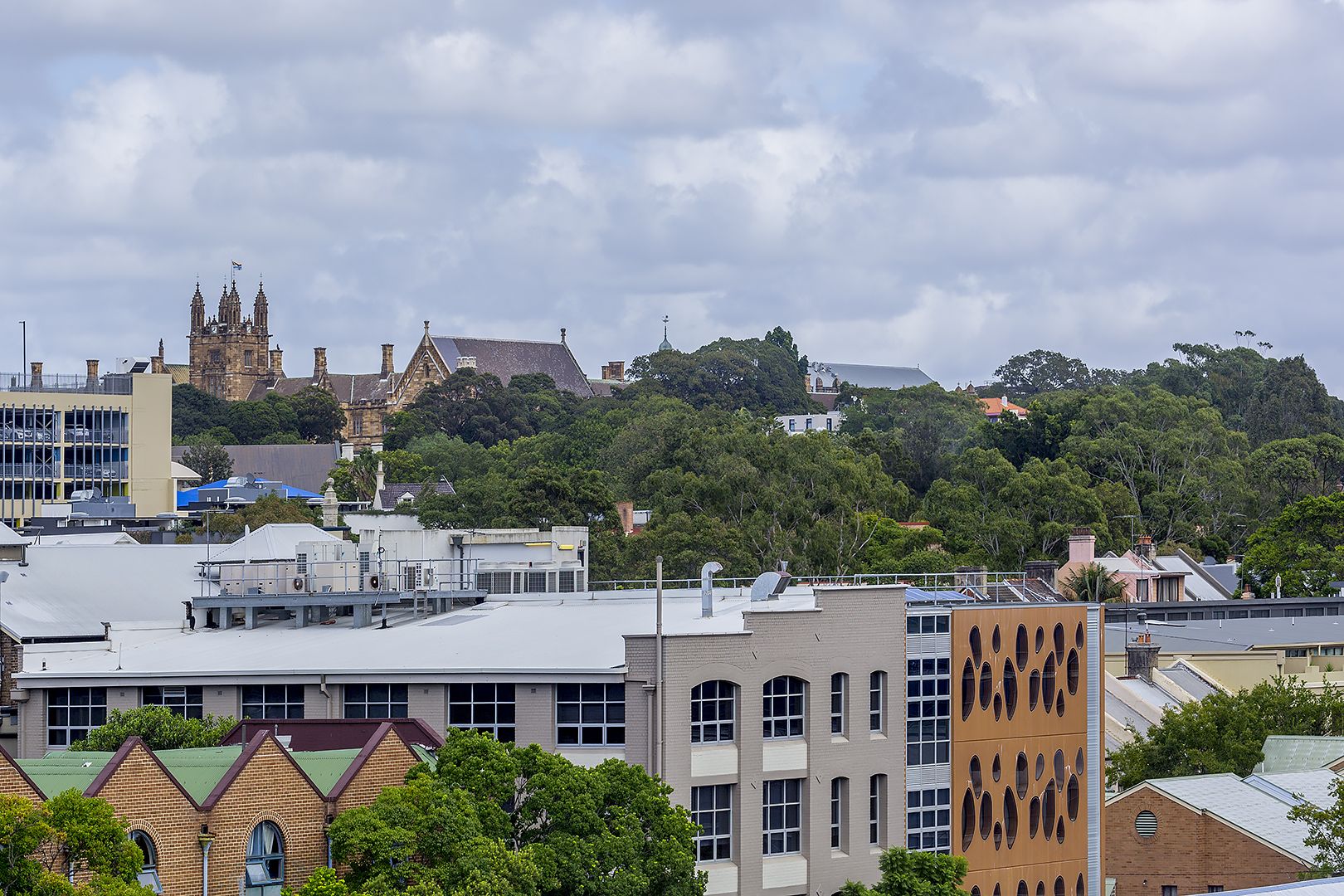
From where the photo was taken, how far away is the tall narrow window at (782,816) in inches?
2035

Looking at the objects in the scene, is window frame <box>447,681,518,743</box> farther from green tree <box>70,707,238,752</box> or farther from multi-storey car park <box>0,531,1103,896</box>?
green tree <box>70,707,238,752</box>

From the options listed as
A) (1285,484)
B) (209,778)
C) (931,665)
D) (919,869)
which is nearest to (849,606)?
(931,665)

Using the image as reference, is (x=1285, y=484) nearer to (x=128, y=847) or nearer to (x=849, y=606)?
(x=849, y=606)

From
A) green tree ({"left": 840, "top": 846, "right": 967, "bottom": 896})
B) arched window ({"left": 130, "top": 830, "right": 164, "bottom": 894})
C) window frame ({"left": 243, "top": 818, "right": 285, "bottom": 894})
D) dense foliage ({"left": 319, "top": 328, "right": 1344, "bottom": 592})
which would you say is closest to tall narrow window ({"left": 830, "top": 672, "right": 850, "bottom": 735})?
green tree ({"left": 840, "top": 846, "right": 967, "bottom": 896})

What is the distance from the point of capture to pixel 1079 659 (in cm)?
6069

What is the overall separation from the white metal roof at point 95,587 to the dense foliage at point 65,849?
2522 centimetres

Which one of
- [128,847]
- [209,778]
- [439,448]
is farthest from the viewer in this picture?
[439,448]

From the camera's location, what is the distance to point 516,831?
43.3 metres

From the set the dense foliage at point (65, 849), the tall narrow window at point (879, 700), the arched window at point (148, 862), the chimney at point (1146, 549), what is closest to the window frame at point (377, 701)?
the tall narrow window at point (879, 700)

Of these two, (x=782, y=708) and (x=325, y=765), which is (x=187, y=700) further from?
(x=782, y=708)

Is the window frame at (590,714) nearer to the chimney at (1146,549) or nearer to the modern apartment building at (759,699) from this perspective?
the modern apartment building at (759,699)

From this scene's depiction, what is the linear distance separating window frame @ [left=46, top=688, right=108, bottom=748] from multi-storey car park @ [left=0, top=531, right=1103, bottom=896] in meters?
0.05

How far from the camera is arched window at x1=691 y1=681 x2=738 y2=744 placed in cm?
5084

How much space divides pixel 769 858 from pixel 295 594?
16.5m
